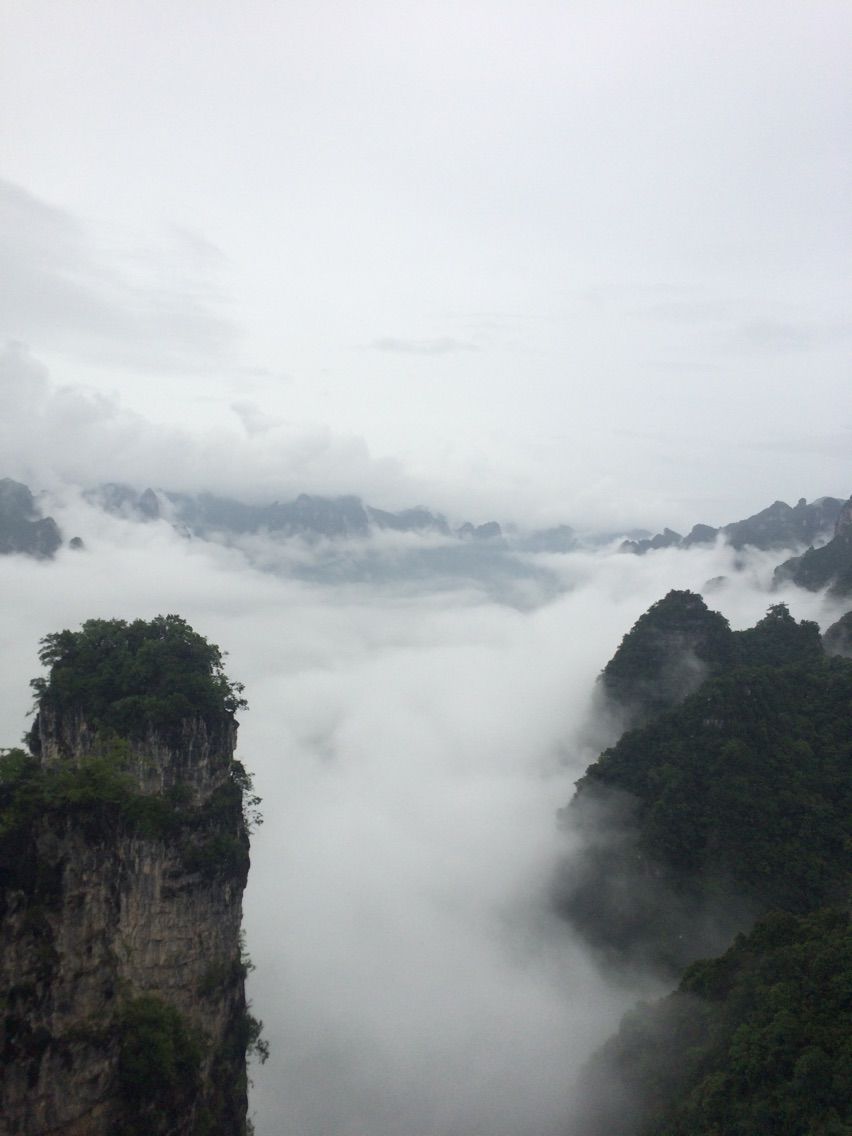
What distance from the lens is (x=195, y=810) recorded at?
88.6ft

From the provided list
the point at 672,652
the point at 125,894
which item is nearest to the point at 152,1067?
the point at 125,894

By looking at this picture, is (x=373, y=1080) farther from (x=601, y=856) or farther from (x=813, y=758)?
(x=813, y=758)

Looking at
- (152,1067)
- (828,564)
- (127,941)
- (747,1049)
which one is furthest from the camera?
(828,564)

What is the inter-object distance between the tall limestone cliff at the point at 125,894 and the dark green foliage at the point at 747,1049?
50.9ft

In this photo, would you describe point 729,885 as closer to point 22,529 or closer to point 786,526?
point 786,526

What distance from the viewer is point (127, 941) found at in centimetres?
2458

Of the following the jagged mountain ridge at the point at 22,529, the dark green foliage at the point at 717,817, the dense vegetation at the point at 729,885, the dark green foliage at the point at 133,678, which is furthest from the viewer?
the jagged mountain ridge at the point at 22,529

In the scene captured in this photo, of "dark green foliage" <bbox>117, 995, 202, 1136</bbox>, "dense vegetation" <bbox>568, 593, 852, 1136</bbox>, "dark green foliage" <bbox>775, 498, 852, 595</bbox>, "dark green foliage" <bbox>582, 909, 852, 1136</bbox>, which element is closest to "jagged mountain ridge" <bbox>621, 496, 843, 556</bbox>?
"dark green foliage" <bbox>775, 498, 852, 595</bbox>

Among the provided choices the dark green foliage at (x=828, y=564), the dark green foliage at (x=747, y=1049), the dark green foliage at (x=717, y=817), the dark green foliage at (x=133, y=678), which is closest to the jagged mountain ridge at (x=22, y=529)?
the dark green foliage at (x=717, y=817)

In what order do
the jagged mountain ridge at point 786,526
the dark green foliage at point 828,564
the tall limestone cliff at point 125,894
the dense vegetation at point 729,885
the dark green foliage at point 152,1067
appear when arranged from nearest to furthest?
the tall limestone cliff at point 125,894
the dark green foliage at point 152,1067
the dense vegetation at point 729,885
the dark green foliage at point 828,564
the jagged mountain ridge at point 786,526

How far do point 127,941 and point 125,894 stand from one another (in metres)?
1.60

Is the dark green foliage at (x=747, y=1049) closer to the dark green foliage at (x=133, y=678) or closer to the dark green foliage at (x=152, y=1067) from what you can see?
the dark green foliage at (x=152, y=1067)

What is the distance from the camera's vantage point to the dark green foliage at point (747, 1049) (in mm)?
21984

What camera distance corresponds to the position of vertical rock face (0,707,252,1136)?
50.1 ft
